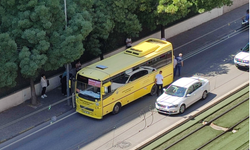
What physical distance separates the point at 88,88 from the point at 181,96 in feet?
16.2

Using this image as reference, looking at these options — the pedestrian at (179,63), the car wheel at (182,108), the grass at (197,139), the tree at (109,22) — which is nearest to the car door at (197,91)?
the car wheel at (182,108)

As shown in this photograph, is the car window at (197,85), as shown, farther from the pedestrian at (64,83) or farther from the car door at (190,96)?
the pedestrian at (64,83)

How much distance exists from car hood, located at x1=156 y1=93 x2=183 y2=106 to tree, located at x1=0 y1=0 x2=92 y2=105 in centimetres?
501

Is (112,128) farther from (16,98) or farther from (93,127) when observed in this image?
(16,98)

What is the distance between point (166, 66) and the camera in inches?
1083

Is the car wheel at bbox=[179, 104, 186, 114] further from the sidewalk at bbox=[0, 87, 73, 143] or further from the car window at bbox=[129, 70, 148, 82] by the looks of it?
the sidewalk at bbox=[0, 87, 73, 143]

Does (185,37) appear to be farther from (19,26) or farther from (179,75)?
(19,26)

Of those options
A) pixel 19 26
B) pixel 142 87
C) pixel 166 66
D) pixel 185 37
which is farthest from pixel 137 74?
pixel 185 37

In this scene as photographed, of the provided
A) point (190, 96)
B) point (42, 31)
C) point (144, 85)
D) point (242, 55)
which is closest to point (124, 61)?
point (144, 85)

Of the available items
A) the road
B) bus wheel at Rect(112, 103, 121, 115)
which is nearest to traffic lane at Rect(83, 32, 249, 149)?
the road

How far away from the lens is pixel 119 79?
2478 cm

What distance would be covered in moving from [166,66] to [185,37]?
28.9 ft

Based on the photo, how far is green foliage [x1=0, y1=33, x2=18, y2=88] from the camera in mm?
22891

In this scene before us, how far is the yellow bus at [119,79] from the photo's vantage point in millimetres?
24203
